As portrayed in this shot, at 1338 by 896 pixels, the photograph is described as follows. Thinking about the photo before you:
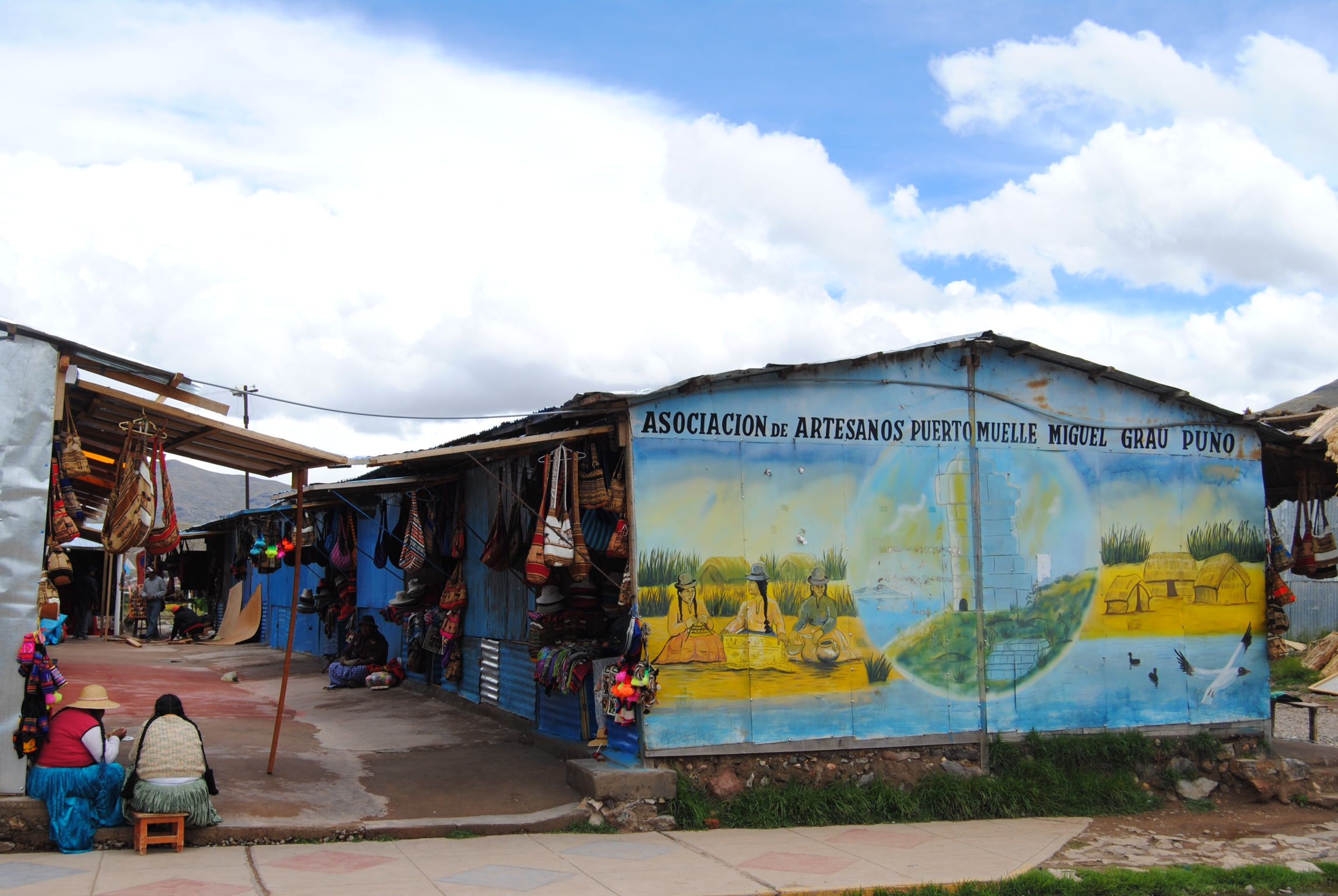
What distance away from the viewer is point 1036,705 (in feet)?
34.6

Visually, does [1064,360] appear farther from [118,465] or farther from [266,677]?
[266,677]

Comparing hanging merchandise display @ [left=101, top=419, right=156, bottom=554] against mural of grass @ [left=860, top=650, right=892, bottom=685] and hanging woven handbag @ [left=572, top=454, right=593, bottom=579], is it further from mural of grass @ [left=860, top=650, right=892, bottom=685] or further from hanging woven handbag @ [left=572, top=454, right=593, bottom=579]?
mural of grass @ [left=860, top=650, right=892, bottom=685]

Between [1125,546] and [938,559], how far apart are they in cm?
231

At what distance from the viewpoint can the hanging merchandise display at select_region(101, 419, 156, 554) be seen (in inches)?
316

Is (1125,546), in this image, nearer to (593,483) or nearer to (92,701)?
(593,483)

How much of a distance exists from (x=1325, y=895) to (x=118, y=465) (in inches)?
394

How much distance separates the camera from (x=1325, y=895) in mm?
8023

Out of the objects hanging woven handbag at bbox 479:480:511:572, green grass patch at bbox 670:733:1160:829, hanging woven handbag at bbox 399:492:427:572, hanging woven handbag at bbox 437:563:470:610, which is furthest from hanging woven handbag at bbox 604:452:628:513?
hanging woven handbag at bbox 437:563:470:610

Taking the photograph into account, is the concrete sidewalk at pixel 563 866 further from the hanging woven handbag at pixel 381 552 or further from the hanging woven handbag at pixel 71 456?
the hanging woven handbag at pixel 381 552

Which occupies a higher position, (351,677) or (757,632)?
(757,632)

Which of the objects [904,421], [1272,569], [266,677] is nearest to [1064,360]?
[904,421]

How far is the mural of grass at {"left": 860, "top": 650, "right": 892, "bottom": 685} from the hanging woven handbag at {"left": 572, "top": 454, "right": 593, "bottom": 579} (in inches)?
109

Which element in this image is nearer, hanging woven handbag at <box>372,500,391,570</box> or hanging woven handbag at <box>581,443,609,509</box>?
hanging woven handbag at <box>581,443,609,509</box>

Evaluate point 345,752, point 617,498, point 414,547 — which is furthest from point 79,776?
point 414,547
